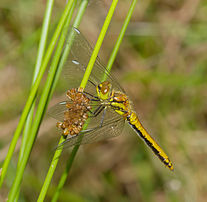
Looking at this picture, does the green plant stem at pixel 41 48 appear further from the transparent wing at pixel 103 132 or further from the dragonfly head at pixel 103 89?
the dragonfly head at pixel 103 89

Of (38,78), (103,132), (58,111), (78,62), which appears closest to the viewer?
(38,78)

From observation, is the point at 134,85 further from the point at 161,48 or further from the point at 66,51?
the point at 66,51

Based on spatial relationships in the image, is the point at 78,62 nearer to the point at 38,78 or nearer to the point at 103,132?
the point at 103,132

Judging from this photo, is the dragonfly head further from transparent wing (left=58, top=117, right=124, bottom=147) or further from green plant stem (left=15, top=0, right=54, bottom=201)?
green plant stem (left=15, top=0, right=54, bottom=201)

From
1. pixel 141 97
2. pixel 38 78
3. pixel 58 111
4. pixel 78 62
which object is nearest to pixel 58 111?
pixel 58 111

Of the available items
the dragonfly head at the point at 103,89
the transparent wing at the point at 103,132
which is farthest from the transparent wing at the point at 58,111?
the dragonfly head at the point at 103,89

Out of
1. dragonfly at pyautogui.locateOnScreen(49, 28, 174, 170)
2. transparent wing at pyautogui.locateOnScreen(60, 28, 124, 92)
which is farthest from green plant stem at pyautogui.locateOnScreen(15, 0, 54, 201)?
transparent wing at pyautogui.locateOnScreen(60, 28, 124, 92)
